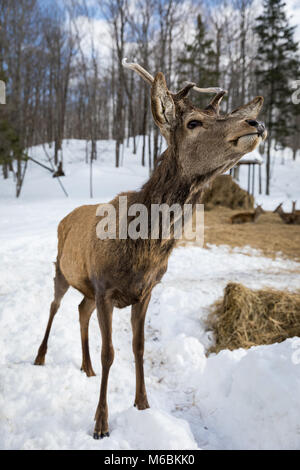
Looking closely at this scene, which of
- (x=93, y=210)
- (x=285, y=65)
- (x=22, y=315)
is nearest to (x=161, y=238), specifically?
(x=93, y=210)

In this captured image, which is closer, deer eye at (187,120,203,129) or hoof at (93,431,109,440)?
deer eye at (187,120,203,129)

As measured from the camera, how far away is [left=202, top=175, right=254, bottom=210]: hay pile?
50.2 ft

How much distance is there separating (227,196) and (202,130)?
553 inches

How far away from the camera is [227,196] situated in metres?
15.4

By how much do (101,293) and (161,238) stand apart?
0.63 metres

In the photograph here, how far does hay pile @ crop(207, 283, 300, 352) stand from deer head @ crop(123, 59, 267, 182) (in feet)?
8.29

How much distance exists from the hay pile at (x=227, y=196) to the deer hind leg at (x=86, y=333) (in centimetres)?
1285

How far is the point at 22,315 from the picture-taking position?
3.88 m

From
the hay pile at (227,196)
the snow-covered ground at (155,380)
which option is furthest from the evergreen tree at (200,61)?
the snow-covered ground at (155,380)

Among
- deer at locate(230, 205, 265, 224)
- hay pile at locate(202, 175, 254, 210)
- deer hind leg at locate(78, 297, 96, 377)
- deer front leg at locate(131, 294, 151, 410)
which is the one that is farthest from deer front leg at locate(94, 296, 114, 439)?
hay pile at locate(202, 175, 254, 210)

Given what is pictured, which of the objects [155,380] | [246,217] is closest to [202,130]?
[155,380]

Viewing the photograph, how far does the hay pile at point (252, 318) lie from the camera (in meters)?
3.73

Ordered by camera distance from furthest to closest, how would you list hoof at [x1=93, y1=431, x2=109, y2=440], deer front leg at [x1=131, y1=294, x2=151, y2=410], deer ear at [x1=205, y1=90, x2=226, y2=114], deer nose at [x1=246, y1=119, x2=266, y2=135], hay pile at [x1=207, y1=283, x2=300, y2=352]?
hay pile at [x1=207, y1=283, x2=300, y2=352]
deer front leg at [x1=131, y1=294, x2=151, y2=410]
hoof at [x1=93, y1=431, x2=109, y2=440]
deer ear at [x1=205, y1=90, x2=226, y2=114]
deer nose at [x1=246, y1=119, x2=266, y2=135]

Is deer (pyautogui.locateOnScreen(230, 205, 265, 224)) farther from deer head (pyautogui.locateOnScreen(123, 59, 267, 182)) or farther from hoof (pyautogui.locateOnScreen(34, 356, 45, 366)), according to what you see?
deer head (pyautogui.locateOnScreen(123, 59, 267, 182))
